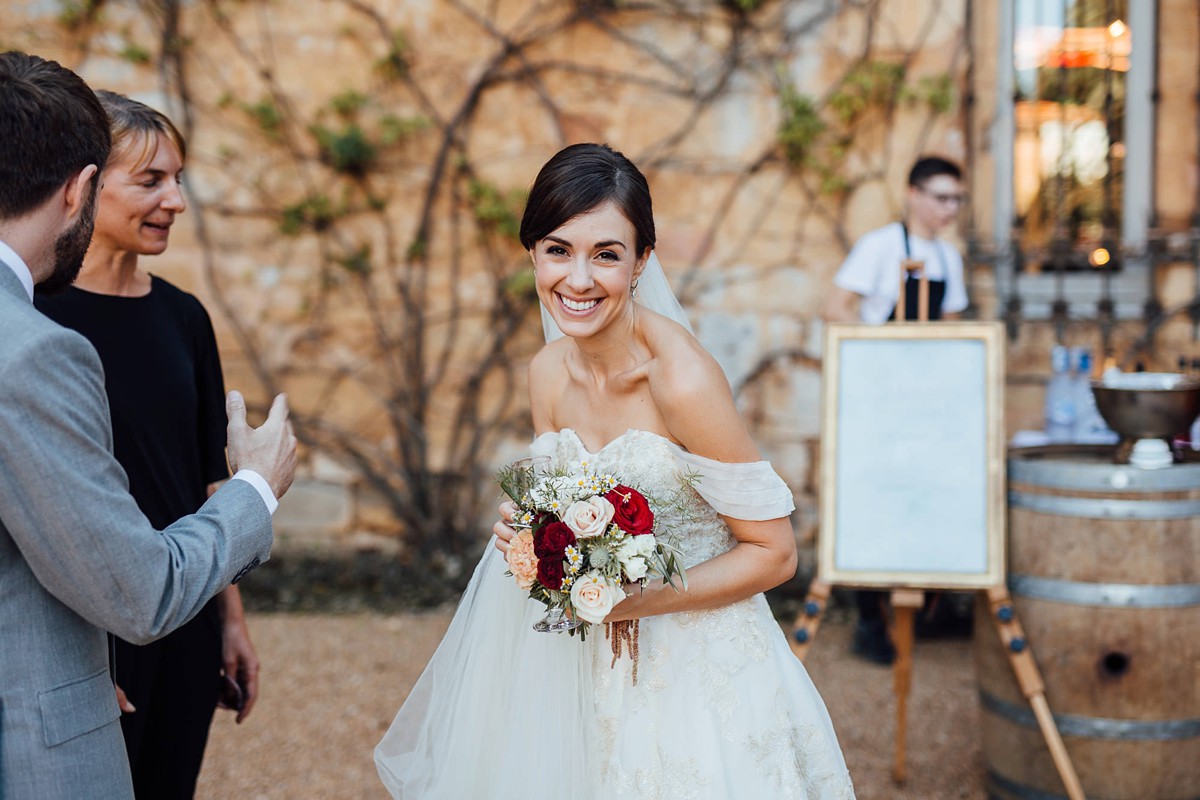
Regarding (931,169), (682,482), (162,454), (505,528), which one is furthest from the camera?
(931,169)

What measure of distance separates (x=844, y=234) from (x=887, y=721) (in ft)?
7.79

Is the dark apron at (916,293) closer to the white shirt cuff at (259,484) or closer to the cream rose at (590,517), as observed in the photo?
the cream rose at (590,517)

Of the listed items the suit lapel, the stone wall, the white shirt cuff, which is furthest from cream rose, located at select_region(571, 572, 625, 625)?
the stone wall

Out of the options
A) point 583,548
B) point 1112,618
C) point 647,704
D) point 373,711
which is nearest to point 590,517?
point 583,548

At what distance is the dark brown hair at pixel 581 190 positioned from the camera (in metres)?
1.92

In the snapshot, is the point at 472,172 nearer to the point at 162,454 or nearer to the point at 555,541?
the point at 162,454

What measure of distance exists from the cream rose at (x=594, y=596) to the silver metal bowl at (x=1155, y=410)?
78.2 inches

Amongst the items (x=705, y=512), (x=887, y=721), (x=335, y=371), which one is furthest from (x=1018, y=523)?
(x=335, y=371)

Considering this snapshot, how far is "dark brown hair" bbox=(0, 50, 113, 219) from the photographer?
1.40 m

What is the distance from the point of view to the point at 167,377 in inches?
87.8

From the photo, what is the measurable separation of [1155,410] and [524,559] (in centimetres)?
210

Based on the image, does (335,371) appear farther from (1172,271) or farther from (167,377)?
(1172,271)

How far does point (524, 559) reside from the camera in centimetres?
176

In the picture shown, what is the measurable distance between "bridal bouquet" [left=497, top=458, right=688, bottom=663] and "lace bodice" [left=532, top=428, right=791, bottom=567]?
0.43 feet
